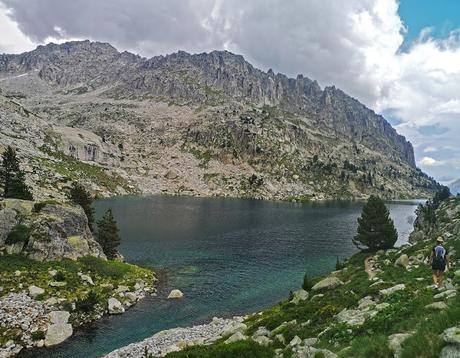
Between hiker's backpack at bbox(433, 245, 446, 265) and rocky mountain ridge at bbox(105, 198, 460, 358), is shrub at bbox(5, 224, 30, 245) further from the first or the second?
hiker's backpack at bbox(433, 245, 446, 265)

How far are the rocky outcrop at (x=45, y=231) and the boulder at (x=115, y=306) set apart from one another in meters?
12.9

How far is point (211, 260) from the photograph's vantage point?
250 feet

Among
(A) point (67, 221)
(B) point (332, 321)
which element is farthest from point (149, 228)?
(B) point (332, 321)

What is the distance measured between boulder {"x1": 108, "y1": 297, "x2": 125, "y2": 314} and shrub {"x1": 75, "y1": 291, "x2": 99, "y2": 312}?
7.11ft

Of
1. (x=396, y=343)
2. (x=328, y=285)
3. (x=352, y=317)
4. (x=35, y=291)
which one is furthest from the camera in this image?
(x=35, y=291)

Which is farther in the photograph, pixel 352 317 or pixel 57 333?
pixel 57 333

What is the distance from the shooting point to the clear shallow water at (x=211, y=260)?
42.3 metres

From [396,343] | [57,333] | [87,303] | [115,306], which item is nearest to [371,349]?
[396,343]

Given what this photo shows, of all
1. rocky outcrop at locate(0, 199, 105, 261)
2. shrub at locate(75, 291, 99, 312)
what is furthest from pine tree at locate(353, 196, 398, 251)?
shrub at locate(75, 291, 99, 312)

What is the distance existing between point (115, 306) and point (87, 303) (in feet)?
12.7

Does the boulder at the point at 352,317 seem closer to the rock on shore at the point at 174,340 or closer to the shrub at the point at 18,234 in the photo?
the rock on shore at the point at 174,340

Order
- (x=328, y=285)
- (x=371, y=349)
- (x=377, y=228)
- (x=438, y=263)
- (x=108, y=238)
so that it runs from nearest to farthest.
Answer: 1. (x=371, y=349)
2. (x=438, y=263)
3. (x=328, y=285)
4. (x=108, y=238)
5. (x=377, y=228)

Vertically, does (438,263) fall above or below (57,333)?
above

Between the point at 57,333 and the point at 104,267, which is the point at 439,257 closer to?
the point at 57,333
